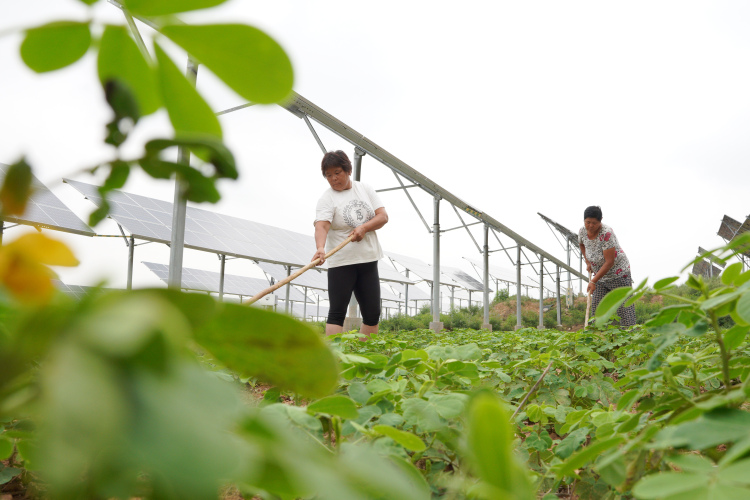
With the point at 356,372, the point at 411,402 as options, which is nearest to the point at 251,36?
the point at 411,402

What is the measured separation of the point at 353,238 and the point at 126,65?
262 centimetres

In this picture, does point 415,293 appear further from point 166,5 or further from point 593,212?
point 166,5

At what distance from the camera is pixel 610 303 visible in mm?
528

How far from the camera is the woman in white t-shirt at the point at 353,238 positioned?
2.94m

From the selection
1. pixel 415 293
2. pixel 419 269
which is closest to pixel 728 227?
pixel 419 269

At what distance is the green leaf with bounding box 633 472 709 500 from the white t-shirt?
2.71 metres

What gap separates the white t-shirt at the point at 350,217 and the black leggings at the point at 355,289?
0.18 feet

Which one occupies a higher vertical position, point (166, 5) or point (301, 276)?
point (301, 276)

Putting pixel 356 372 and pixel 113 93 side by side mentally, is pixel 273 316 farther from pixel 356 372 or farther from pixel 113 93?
pixel 356 372

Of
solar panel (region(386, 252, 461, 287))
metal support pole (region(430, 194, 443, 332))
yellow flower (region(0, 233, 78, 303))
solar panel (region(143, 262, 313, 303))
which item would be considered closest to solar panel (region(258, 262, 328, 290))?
solar panel (region(143, 262, 313, 303))

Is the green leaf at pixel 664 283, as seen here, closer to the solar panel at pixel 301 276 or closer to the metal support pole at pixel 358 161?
the metal support pole at pixel 358 161

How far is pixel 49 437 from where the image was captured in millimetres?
99

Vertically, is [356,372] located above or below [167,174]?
below

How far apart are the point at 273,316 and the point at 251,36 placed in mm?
126
